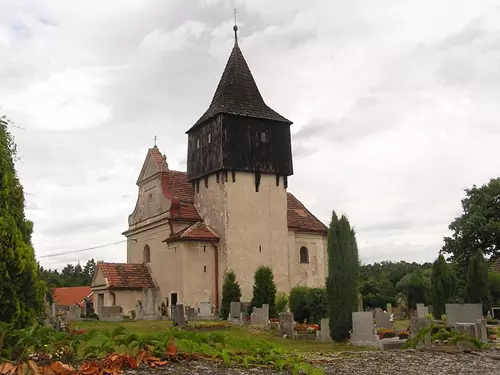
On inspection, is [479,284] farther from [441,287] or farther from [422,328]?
[422,328]

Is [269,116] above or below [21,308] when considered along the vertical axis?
above

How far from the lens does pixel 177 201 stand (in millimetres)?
38375

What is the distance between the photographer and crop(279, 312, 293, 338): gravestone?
23375mm

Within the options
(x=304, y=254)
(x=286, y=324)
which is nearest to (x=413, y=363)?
(x=286, y=324)

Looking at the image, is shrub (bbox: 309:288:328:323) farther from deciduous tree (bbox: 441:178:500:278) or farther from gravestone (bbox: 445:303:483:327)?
deciduous tree (bbox: 441:178:500:278)

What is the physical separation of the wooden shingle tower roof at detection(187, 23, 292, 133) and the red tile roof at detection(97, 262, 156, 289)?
1027 cm

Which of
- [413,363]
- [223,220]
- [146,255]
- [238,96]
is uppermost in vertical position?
[238,96]

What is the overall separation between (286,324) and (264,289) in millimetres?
10104

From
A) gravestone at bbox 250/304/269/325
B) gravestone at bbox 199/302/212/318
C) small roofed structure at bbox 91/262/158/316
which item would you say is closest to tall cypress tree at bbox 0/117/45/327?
gravestone at bbox 250/304/269/325

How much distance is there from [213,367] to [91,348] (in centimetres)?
177

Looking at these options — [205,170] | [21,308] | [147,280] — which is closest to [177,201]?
[205,170]

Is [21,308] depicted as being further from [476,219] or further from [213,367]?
[476,219]

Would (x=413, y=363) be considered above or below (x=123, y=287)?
below

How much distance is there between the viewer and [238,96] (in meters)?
38.7
